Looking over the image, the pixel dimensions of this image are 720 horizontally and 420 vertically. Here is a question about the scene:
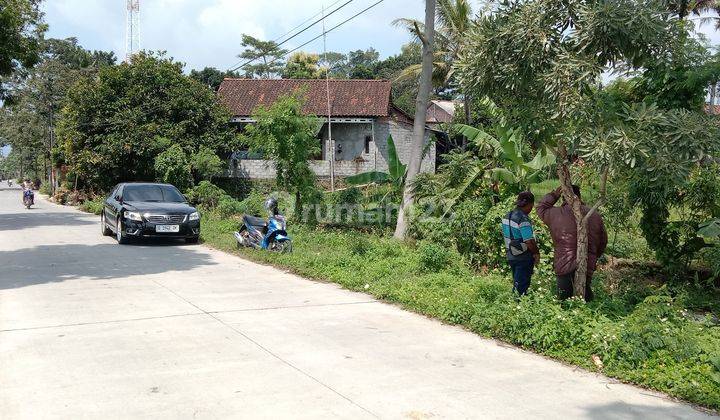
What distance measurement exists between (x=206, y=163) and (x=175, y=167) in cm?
126

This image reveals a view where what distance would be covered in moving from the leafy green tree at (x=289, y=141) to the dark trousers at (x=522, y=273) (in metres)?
9.69

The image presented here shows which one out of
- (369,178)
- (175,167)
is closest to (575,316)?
(369,178)

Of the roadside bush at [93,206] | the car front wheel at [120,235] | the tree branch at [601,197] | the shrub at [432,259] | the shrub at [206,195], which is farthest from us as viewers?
the roadside bush at [93,206]

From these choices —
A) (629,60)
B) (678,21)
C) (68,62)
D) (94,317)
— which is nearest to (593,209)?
(629,60)

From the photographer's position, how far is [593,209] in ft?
22.0

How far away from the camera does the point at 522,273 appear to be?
7320 millimetres

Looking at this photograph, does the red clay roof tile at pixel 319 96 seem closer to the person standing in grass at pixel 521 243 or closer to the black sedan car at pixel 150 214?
the black sedan car at pixel 150 214

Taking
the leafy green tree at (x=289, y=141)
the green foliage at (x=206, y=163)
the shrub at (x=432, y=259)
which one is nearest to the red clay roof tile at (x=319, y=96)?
the green foliage at (x=206, y=163)

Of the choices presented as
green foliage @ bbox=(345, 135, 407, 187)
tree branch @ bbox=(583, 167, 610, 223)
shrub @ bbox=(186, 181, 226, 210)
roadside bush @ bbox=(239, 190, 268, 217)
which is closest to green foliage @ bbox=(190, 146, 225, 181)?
shrub @ bbox=(186, 181, 226, 210)

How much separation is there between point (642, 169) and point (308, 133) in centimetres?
1139

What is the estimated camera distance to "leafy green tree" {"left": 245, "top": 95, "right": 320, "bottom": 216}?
1599 centimetres

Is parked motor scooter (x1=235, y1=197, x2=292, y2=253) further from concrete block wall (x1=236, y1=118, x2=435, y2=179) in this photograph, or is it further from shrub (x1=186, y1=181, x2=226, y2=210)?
concrete block wall (x1=236, y1=118, x2=435, y2=179)

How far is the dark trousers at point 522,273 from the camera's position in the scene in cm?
728

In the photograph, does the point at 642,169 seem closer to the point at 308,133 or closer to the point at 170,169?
the point at 308,133
